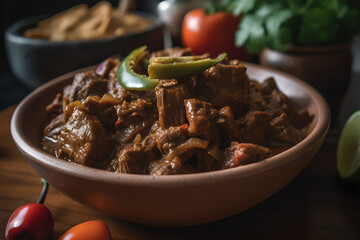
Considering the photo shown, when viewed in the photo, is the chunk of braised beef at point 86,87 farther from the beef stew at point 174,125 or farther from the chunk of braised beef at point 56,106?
the chunk of braised beef at point 56,106

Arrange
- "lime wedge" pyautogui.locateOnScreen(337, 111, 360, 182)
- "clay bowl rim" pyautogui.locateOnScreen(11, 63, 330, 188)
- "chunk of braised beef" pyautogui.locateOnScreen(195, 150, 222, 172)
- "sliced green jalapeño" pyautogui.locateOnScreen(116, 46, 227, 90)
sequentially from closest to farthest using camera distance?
"clay bowl rim" pyautogui.locateOnScreen(11, 63, 330, 188), "chunk of braised beef" pyautogui.locateOnScreen(195, 150, 222, 172), "sliced green jalapeño" pyautogui.locateOnScreen(116, 46, 227, 90), "lime wedge" pyautogui.locateOnScreen(337, 111, 360, 182)

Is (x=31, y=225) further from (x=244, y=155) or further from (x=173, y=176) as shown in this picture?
(x=244, y=155)

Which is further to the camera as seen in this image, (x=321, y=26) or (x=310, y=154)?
(x=321, y=26)

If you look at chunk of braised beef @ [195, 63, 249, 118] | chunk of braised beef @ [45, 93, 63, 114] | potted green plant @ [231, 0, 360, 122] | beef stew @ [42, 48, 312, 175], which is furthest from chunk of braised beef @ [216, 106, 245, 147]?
potted green plant @ [231, 0, 360, 122]

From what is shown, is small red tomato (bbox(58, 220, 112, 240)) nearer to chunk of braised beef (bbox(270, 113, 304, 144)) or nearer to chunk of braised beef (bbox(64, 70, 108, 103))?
chunk of braised beef (bbox(64, 70, 108, 103))

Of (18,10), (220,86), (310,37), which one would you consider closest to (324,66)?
(310,37)

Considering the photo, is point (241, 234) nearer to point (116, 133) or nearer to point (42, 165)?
point (116, 133)

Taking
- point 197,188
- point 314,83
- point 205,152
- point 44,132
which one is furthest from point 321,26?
point 44,132
